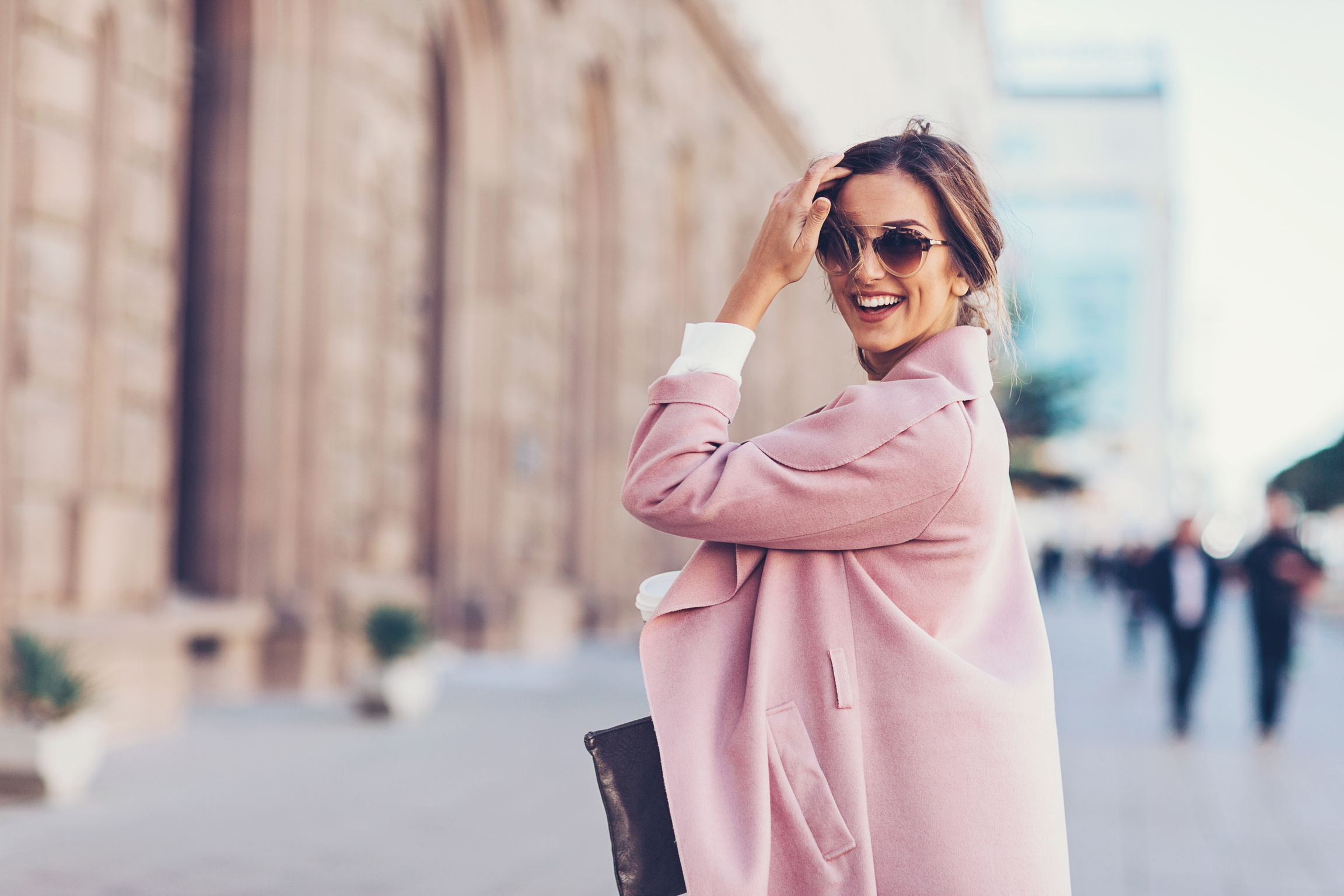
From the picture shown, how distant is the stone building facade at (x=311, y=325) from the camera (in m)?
7.78

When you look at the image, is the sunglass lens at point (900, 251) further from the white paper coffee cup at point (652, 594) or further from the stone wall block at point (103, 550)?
the stone wall block at point (103, 550)

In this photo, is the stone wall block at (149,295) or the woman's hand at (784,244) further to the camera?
the stone wall block at (149,295)

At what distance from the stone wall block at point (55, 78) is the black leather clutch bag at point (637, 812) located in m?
7.00

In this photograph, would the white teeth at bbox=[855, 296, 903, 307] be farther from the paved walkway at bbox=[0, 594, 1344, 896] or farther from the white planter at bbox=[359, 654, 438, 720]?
the white planter at bbox=[359, 654, 438, 720]

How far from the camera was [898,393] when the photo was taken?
1.72 meters

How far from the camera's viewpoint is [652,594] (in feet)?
6.12

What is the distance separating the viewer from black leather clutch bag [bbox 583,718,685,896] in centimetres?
174

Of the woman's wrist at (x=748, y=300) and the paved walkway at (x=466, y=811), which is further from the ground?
the woman's wrist at (x=748, y=300)

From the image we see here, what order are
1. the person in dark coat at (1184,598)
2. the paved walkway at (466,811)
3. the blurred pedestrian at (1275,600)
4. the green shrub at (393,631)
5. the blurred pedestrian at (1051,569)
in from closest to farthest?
the paved walkway at (466,811), the green shrub at (393,631), the blurred pedestrian at (1275,600), the person in dark coat at (1184,598), the blurred pedestrian at (1051,569)

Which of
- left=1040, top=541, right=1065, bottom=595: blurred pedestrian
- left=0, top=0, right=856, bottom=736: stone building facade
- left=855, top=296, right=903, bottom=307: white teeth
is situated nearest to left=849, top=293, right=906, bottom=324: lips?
left=855, top=296, right=903, bottom=307: white teeth

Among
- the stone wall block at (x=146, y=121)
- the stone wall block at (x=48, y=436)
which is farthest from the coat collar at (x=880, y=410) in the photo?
the stone wall block at (x=146, y=121)

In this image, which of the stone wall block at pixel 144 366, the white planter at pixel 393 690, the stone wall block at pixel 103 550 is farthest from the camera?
the white planter at pixel 393 690

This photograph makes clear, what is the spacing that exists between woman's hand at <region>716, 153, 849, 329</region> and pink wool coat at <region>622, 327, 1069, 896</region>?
0.13 metres

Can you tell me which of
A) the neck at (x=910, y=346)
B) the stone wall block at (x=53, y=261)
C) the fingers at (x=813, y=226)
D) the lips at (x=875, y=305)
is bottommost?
the neck at (x=910, y=346)
